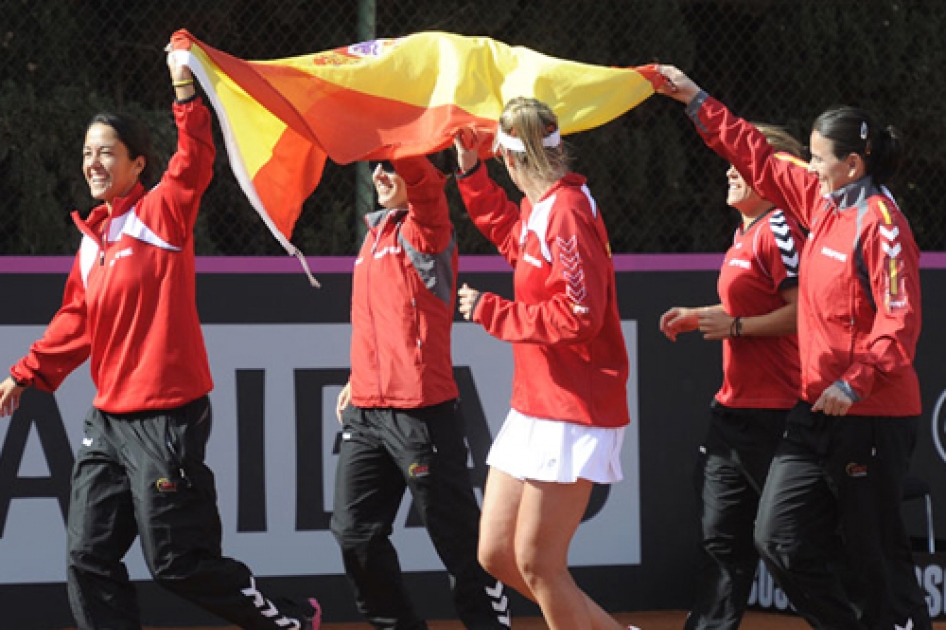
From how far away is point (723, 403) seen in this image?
6438 mm


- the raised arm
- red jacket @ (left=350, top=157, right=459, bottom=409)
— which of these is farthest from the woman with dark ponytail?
red jacket @ (left=350, top=157, right=459, bottom=409)

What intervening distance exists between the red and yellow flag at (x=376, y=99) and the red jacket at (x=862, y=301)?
3.03 ft

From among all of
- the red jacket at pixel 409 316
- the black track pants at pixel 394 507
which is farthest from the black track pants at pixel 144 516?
the red jacket at pixel 409 316

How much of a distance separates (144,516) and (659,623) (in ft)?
9.80

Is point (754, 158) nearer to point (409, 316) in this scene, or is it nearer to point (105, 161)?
point (409, 316)

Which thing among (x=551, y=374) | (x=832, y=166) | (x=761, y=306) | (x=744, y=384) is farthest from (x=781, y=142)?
(x=551, y=374)

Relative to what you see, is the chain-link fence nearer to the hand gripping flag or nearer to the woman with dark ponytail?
the hand gripping flag

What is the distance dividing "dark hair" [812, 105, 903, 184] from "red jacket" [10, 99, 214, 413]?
2139 millimetres

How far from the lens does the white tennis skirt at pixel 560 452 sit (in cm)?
544

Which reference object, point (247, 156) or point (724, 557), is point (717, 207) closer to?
point (724, 557)

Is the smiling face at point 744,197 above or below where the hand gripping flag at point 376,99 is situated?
below

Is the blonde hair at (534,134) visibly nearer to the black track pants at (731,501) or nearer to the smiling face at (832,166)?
the smiling face at (832,166)

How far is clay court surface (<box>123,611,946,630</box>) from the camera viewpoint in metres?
7.73

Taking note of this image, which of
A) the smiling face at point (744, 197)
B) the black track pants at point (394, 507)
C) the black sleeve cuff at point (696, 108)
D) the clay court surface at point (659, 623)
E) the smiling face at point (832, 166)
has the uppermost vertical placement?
the black sleeve cuff at point (696, 108)
